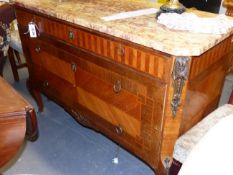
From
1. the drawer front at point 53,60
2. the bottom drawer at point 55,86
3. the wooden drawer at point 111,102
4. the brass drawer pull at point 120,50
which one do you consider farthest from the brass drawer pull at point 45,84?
the brass drawer pull at point 120,50

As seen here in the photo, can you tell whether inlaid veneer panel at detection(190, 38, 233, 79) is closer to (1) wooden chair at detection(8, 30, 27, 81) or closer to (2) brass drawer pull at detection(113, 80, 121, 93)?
(2) brass drawer pull at detection(113, 80, 121, 93)

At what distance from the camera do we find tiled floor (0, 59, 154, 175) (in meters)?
1.73

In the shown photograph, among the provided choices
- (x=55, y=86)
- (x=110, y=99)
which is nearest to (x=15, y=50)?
(x=55, y=86)

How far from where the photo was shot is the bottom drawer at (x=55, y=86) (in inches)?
66.6

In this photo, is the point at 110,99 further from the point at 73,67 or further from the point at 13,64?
the point at 13,64

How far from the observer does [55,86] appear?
1795 mm

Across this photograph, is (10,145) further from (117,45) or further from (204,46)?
(204,46)

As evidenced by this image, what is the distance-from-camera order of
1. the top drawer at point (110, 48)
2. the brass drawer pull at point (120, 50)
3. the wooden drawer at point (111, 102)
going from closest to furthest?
the top drawer at point (110, 48), the brass drawer pull at point (120, 50), the wooden drawer at point (111, 102)

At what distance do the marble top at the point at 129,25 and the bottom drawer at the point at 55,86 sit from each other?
45 centimetres

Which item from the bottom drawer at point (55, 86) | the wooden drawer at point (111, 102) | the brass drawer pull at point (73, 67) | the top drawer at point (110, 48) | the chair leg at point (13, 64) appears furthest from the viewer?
the chair leg at point (13, 64)

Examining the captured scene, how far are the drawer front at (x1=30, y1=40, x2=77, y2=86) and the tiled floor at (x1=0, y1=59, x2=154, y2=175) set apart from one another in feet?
1.77

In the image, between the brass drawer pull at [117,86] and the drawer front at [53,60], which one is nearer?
the brass drawer pull at [117,86]

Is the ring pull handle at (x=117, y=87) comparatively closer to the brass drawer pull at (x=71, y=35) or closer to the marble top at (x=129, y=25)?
the marble top at (x=129, y=25)

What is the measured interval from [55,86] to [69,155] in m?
0.49
